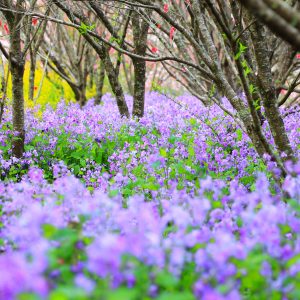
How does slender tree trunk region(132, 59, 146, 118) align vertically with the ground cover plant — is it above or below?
above

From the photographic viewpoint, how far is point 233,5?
12.8 ft

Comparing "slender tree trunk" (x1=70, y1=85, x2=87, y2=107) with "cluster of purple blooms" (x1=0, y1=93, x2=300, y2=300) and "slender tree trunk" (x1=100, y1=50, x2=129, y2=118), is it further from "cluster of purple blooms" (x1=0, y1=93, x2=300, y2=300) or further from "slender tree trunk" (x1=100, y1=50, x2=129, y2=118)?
"cluster of purple blooms" (x1=0, y1=93, x2=300, y2=300)

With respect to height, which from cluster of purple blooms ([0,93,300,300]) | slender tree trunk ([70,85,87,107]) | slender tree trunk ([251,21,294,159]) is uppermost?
slender tree trunk ([70,85,87,107])

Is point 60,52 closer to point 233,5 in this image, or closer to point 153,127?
point 153,127

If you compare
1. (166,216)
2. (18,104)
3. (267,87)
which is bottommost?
(166,216)

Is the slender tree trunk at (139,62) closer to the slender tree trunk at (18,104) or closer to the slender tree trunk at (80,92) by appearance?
the slender tree trunk at (18,104)

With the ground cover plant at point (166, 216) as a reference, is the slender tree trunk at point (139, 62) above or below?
above

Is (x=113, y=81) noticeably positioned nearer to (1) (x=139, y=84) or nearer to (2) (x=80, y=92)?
(1) (x=139, y=84)

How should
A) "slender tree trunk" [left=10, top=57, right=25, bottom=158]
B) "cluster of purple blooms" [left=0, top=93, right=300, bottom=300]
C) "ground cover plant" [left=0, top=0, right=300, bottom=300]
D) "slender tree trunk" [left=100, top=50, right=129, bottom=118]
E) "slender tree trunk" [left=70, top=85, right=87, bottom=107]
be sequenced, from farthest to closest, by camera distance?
"slender tree trunk" [left=70, top=85, right=87, bottom=107] → "slender tree trunk" [left=100, top=50, right=129, bottom=118] → "slender tree trunk" [left=10, top=57, right=25, bottom=158] → "ground cover plant" [left=0, top=0, right=300, bottom=300] → "cluster of purple blooms" [left=0, top=93, right=300, bottom=300]

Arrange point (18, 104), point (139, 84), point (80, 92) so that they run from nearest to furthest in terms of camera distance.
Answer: point (18, 104), point (139, 84), point (80, 92)

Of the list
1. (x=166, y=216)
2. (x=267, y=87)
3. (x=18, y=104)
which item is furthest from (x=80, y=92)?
(x=166, y=216)

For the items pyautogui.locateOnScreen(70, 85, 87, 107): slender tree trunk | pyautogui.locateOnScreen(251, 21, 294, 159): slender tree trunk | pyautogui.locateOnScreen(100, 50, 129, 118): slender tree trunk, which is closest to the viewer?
pyautogui.locateOnScreen(251, 21, 294, 159): slender tree trunk

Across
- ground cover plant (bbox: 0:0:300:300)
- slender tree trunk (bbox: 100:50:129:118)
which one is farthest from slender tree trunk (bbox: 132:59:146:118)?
ground cover plant (bbox: 0:0:300:300)

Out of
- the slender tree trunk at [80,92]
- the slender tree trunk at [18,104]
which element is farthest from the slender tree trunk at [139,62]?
the slender tree trunk at [80,92]
